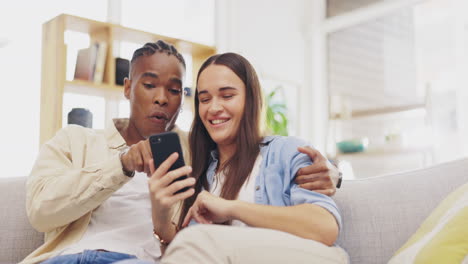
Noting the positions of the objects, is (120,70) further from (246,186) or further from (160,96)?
(246,186)

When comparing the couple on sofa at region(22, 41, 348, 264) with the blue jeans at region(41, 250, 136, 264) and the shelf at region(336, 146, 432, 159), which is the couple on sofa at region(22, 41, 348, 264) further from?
the shelf at region(336, 146, 432, 159)

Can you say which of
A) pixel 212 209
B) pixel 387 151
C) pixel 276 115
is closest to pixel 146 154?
pixel 212 209

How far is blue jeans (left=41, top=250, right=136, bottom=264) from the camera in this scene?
1328 millimetres

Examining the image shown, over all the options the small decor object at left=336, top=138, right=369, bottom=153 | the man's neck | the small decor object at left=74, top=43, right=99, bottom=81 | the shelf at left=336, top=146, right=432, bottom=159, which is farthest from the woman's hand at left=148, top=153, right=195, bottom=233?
the small decor object at left=336, top=138, right=369, bottom=153

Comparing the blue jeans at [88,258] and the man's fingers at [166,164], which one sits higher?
the man's fingers at [166,164]

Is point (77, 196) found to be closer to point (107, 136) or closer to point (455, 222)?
point (107, 136)

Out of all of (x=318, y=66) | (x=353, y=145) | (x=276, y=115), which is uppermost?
(x=318, y=66)

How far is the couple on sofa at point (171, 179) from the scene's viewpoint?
1.24 metres

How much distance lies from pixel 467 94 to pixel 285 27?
198 cm

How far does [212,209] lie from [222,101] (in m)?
0.38

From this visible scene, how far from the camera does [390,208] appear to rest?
1.51 meters

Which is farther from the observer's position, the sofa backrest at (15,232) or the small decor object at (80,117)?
the small decor object at (80,117)

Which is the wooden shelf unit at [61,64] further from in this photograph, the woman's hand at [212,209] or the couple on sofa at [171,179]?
the woman's hand at [212,209]

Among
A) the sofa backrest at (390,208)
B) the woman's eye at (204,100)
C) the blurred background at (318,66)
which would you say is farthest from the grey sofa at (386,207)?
the blurred background at (318,66)
